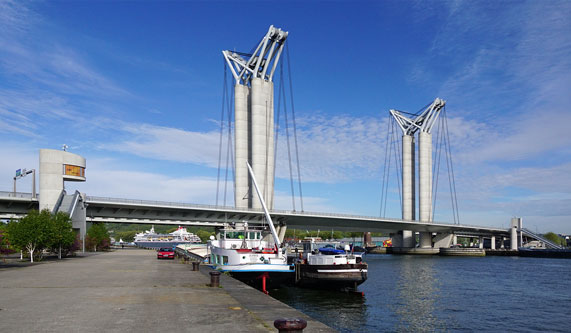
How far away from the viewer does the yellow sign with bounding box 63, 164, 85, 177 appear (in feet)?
267

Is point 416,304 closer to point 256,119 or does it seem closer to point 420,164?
point 256,119

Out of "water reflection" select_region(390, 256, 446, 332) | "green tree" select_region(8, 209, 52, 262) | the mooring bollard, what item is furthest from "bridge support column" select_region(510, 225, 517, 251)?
the mooring bollard

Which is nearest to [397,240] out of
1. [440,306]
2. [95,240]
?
[95,240]

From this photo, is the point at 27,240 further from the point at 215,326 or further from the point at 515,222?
the point at 515,222

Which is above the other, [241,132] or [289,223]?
[241,132]

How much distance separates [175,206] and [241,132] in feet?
94.7

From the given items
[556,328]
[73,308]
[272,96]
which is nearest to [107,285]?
[73,308]

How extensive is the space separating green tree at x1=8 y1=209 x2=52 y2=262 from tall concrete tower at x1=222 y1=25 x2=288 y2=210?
182 ft

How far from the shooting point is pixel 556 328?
28.6 meters

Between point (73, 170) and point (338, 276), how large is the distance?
199ft

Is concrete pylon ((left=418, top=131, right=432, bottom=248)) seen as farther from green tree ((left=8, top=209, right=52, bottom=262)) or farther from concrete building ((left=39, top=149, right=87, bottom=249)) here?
green tree ((left=8, top=209, right=52, bottom=262))

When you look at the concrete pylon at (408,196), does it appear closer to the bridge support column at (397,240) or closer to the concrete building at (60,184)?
the bridge support column at (397,240)

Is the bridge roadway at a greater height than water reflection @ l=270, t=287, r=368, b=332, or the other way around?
the bridge roadway

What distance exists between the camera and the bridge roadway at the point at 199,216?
86.6 meters
